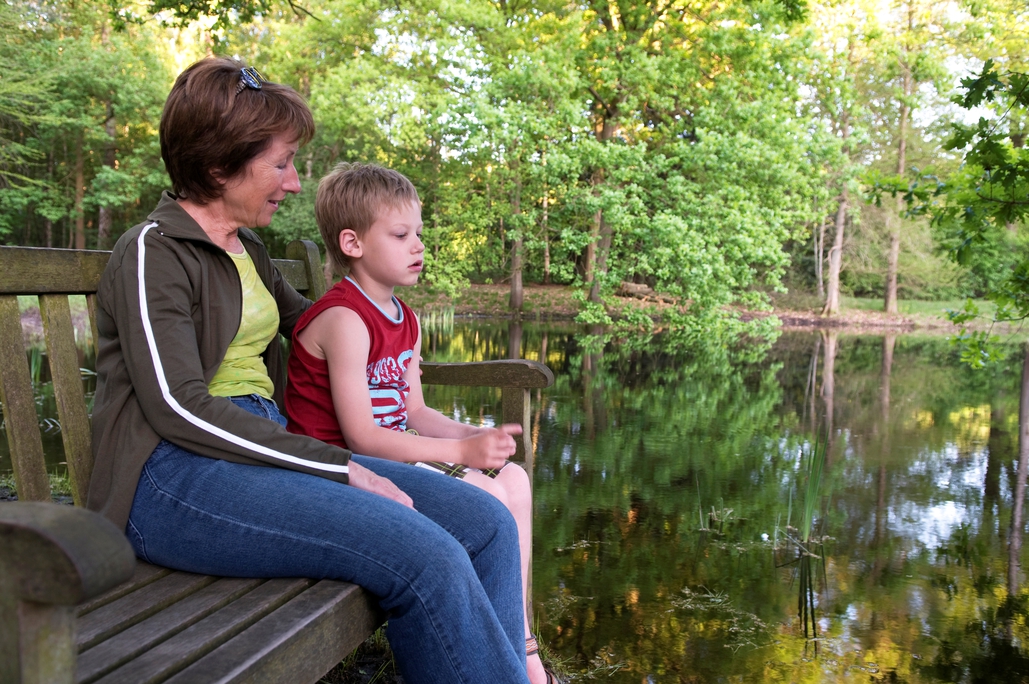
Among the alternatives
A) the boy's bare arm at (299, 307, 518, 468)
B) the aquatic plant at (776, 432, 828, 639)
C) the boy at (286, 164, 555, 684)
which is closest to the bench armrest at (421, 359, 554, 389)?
the boy at (286, 164, 555, 684)

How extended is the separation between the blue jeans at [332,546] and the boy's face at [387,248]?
663 millimetres

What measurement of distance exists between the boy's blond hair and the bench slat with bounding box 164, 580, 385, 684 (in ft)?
2.93

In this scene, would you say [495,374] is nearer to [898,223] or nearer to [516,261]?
[516,261]

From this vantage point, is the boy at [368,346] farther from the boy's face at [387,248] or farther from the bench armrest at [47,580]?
the bench armrest at [47,580]

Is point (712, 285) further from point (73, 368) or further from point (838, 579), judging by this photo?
point (73, 368)

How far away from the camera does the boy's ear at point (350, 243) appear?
6.75ft

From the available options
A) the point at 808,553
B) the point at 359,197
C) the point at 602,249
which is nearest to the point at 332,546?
the point at 359,197

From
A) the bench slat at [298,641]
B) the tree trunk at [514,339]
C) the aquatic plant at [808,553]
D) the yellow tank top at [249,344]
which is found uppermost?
the yellow tank top at [249,344]

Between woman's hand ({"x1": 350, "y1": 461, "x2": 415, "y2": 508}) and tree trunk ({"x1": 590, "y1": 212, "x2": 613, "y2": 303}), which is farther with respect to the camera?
tree trunk ({"x1": 590, "y1": 212, "x2": 613, "y2": 303})

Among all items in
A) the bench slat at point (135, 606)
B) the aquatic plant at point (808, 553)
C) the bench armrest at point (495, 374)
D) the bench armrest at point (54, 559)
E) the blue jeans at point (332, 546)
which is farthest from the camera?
the aquatic plant at point (808, 553)

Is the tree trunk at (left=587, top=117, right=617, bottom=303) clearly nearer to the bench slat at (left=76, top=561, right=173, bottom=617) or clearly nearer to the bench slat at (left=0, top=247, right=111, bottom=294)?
the bench slat at (left=0, top=247, right=111, bottom=294)

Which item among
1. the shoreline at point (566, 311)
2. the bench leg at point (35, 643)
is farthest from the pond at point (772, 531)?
the shoreline at point (566, 311)

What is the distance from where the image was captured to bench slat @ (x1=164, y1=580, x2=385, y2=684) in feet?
3.64

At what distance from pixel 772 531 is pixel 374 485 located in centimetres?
330
